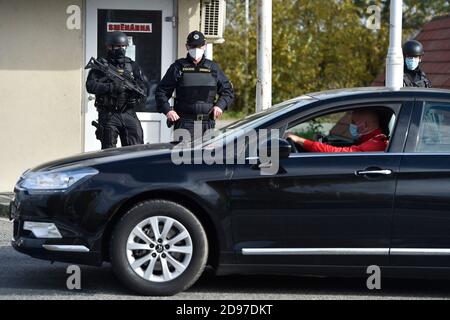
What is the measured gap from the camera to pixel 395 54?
10500 mm

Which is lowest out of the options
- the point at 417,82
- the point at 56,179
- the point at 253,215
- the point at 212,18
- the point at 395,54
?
the point at 253,215

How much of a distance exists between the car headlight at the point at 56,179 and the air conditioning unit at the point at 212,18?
5418 mm

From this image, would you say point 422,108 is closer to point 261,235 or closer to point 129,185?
point 261,235

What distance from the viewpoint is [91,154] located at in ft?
24.1

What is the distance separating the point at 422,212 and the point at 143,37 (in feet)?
20.0

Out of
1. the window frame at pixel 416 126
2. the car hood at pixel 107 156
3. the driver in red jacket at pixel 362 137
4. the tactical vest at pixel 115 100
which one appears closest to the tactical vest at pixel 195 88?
the tactical vest at pixel 115 100

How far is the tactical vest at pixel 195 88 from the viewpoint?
9.98 meters

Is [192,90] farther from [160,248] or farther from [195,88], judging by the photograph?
[160,248]

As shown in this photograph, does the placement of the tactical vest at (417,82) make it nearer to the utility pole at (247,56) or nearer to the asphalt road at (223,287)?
the asphalt road at (223,287)

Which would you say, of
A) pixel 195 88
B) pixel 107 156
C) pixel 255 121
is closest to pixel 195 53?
pixel 195 88

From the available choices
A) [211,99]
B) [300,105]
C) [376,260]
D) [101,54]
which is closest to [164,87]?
[211,99]

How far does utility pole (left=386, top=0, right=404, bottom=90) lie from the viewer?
34.4 ft

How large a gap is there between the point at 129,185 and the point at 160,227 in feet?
1.17

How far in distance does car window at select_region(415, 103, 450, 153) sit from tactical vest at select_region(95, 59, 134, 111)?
4.28 meters
